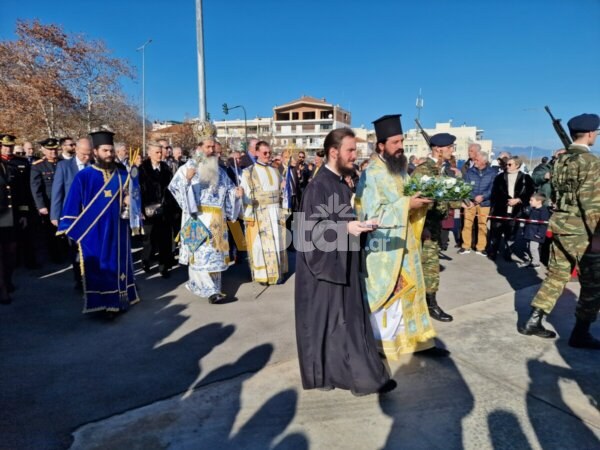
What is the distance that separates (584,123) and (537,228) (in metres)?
4.47

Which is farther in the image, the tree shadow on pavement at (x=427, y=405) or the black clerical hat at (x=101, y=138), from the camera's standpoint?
the black clerical hat at (x=101, y=138)

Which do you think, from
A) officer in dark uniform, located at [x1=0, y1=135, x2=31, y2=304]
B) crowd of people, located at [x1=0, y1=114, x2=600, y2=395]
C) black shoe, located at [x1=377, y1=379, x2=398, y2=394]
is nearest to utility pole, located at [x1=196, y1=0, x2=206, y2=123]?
crowd of people, located at [x1=0, y1=114, x2=600, y2=395]

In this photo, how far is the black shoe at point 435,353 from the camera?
369 cm

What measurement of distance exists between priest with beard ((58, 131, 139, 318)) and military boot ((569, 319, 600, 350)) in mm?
5012

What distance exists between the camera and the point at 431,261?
4500 mm

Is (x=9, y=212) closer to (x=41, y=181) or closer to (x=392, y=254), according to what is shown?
(x=41, y=181)

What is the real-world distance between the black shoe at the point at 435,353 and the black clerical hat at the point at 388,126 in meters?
2.02

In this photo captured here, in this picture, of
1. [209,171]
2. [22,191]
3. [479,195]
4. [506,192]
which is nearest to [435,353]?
[209,171]

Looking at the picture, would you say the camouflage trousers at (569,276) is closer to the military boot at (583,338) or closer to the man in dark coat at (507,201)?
the military boot at (583,338)

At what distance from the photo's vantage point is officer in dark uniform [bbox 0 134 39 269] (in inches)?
253

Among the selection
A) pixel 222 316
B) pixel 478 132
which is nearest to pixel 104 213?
pixel 222 316

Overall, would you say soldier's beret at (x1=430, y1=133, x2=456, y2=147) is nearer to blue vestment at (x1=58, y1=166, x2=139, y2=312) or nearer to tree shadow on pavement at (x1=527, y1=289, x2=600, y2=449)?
tree shadow on pavement at (x1=527, y1=289, x2=600, y2=449)

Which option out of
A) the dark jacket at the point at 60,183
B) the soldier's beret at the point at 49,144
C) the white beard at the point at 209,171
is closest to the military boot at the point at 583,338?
the white beard at the point at 209,171

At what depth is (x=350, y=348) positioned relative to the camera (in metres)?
2.97
